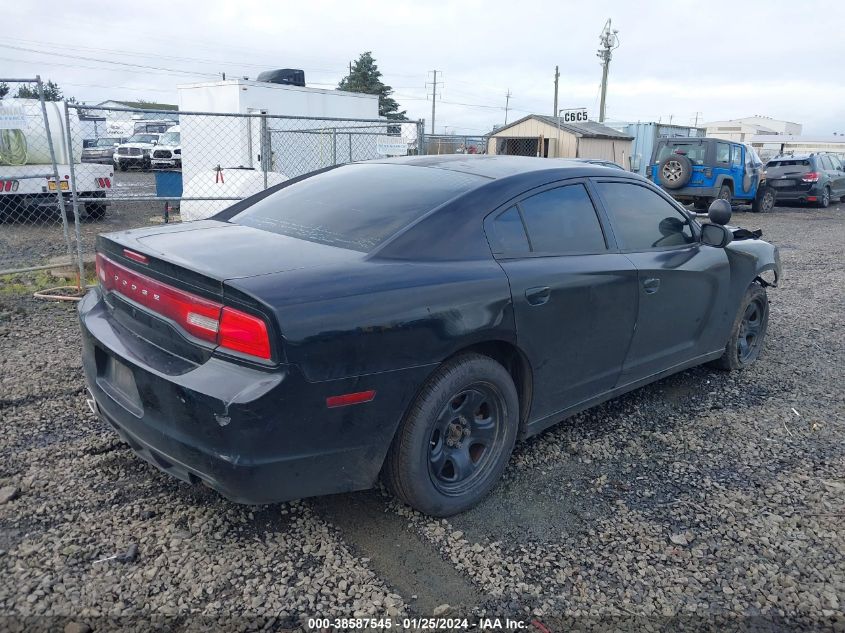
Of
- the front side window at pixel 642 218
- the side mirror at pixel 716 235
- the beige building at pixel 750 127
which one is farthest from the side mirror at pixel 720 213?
the beige building at pixel 750 127

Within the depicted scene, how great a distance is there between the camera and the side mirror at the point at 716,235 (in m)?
4.32

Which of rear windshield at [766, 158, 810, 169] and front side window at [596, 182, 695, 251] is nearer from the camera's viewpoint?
front side window at [596, 182, 695, 251]

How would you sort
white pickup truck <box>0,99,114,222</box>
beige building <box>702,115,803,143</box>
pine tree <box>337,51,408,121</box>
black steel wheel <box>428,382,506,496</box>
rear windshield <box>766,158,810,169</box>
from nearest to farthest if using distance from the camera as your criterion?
black steel wheel <box>428,382,506,496</box>, white pickup truck <box>0,99,114,222</box>, rear windshield <box>766,158,810,169</box>, pine tree <box>337,51,408,121</box>, beige building <box>702,115,803,143</box>

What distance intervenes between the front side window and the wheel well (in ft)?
3.35

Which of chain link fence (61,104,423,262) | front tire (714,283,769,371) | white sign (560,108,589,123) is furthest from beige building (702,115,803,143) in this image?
front tire (714,283,769,371)

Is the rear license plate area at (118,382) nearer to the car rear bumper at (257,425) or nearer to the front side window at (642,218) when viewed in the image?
the car rear bumper at (257,425)

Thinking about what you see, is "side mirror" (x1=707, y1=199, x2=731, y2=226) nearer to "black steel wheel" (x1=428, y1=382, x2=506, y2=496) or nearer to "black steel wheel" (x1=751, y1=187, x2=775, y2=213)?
"black steel wheel" (x1=428, y1=382, x2=506, y2=496)

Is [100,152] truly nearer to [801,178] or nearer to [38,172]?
[38,172]

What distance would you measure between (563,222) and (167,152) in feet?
90.4

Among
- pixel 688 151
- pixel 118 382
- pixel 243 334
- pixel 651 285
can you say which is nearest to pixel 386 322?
pixel 243 334

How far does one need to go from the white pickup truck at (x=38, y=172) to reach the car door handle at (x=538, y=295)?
959cm

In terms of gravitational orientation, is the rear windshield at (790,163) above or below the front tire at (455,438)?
above

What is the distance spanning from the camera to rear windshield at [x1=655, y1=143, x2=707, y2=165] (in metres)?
16.4

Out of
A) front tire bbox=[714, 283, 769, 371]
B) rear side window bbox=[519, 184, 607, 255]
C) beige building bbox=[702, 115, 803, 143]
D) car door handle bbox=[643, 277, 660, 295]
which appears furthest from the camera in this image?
beige building bbox=[702, 115, 803, 143]
